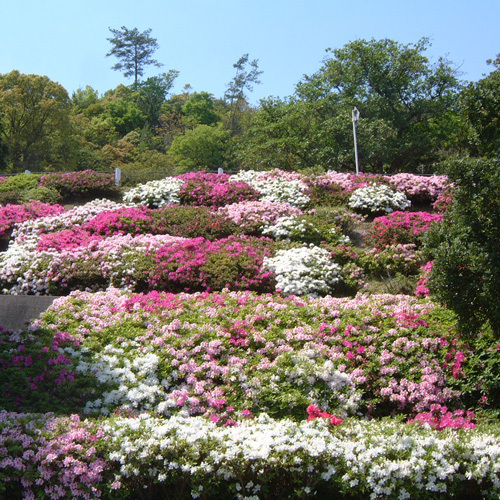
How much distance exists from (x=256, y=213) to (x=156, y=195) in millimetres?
3214

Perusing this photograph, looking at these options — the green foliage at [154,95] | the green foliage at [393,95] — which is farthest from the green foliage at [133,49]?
the green foliage at [393,95]

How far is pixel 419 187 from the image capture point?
44.7ft

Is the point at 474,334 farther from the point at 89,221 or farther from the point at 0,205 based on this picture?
the point at 0,205

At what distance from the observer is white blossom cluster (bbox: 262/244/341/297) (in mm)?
8266

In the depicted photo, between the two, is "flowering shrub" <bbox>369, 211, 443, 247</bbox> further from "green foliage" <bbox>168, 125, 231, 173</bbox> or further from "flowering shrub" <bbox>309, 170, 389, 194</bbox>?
"green foliage" <bbox>168, 125, 231, 173</bbox>

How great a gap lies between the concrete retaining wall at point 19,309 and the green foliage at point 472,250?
495 cm

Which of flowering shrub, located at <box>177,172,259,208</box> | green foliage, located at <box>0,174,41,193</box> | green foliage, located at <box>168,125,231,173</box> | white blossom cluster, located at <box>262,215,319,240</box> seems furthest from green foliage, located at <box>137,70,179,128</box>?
white blossom cluster, located at <box>262,215,319,240</box>

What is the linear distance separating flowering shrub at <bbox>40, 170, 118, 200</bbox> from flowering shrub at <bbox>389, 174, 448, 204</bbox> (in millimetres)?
7285

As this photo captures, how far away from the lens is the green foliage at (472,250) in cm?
472

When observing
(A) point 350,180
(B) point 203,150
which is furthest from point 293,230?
(B) point 203,150

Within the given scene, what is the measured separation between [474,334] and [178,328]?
297 cm

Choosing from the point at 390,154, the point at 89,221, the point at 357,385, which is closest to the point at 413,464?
the point at 357,385

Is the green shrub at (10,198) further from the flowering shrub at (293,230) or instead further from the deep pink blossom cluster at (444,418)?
the deep pink blossom cluster at (444,418)

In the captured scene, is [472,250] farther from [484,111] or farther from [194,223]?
[194,223]
